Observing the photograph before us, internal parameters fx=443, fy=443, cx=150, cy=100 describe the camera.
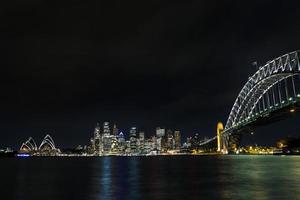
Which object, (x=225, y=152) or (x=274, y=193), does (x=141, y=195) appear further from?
(x=225, y=152)

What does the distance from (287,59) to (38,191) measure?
78337 millimetres

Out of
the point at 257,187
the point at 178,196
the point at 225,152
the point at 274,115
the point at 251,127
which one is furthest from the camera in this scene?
the point at 225,152

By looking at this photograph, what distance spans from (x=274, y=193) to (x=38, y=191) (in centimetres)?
1804

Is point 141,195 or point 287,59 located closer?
point 141,195

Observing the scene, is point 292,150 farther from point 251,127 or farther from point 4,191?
point 4,191

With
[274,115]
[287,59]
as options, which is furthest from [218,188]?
[287,59]

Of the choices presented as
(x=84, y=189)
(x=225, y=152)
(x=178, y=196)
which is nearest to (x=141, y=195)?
(x=178, y=196)

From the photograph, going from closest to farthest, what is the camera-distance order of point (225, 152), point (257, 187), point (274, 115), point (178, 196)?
point (178, 196), point (257, 187), point (274, 115), point (225, 152)

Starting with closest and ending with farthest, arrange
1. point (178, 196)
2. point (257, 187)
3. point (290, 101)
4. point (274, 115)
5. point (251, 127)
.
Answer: point (178, 196)
point (257, 187)
point (290, 101)
point (274, 115)
point (251, 127)

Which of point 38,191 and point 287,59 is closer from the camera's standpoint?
point 38,191

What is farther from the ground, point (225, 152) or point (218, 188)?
point (225, 152)

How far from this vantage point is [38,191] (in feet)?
115

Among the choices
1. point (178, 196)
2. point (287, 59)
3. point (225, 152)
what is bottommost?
point (178, 196)

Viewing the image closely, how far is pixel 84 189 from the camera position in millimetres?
35656
